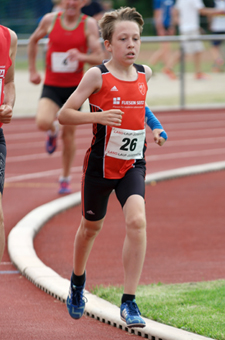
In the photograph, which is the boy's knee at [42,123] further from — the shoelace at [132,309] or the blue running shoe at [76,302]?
the shoelace at [132,309]

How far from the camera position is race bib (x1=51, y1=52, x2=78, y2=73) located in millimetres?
8237

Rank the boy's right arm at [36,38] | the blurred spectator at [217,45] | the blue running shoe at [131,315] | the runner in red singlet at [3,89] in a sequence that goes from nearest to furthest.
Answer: the blue running shoe at [131,315]
the runner in red singlet at [3,89]
the boy's right arm at [36,38]
the blurred spectator at [217,45]

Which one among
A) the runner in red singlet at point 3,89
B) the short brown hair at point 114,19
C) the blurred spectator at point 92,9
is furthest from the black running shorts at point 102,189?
the blurred spectator at point 92,9

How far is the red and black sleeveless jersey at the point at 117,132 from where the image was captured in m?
4.23

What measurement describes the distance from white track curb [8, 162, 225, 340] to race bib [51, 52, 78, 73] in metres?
1.52

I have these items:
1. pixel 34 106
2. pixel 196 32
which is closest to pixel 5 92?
pixel 34 106

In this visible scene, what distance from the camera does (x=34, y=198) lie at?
27.4 ft

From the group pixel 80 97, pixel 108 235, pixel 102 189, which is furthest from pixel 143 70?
pixel 108 235

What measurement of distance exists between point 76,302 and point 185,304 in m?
0.71

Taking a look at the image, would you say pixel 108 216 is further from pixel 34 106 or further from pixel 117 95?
pixel 34 106

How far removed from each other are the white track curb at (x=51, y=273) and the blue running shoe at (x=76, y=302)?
0.51 ft

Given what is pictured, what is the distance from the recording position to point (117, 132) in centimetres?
424

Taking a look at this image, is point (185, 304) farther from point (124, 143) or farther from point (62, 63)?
point (62, 63)

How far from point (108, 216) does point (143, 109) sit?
10.9 ft
